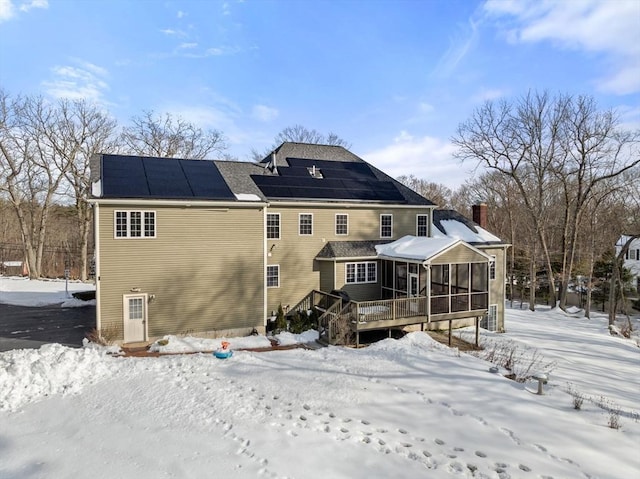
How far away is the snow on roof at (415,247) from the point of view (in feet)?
53.8

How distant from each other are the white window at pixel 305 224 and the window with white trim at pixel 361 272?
A: 2430 mm

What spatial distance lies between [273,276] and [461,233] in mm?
10853

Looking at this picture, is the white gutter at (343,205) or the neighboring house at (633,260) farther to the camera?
→ the neighboring house at (633,260)

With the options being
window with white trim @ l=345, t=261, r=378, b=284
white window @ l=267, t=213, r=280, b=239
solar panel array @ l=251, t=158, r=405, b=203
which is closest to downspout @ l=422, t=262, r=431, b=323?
window with white trim @ l=345, t=261, r=378, b=284

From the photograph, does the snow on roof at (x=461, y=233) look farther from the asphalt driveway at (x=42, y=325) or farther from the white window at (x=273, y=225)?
the asphalt driveway at (x=42, y=325)

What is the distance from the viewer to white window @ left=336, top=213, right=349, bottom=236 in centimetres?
1900

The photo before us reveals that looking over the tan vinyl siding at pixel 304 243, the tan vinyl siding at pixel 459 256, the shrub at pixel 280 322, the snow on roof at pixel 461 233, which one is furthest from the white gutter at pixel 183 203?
the snow on roof at pixel 461 233

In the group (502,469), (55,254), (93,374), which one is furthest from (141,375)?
(55,254)

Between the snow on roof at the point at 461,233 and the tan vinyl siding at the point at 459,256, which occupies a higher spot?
the snow on roof at the point at 461,233

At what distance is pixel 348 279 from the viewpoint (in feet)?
60.7

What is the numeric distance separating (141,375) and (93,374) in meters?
1.11

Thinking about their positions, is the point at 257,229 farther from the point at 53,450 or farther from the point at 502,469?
the point at 502,469

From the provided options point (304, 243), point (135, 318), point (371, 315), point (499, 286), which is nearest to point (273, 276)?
point (304, 243)

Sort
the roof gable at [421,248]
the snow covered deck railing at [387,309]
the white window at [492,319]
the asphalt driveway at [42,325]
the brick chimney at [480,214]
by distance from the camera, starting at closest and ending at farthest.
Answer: the asphalt driveway at [42,325]
the snow covered deck railing at [387,309]
the roof gable at [421,248]
the white window at [492,319]
the brick chimney at [480,214]
